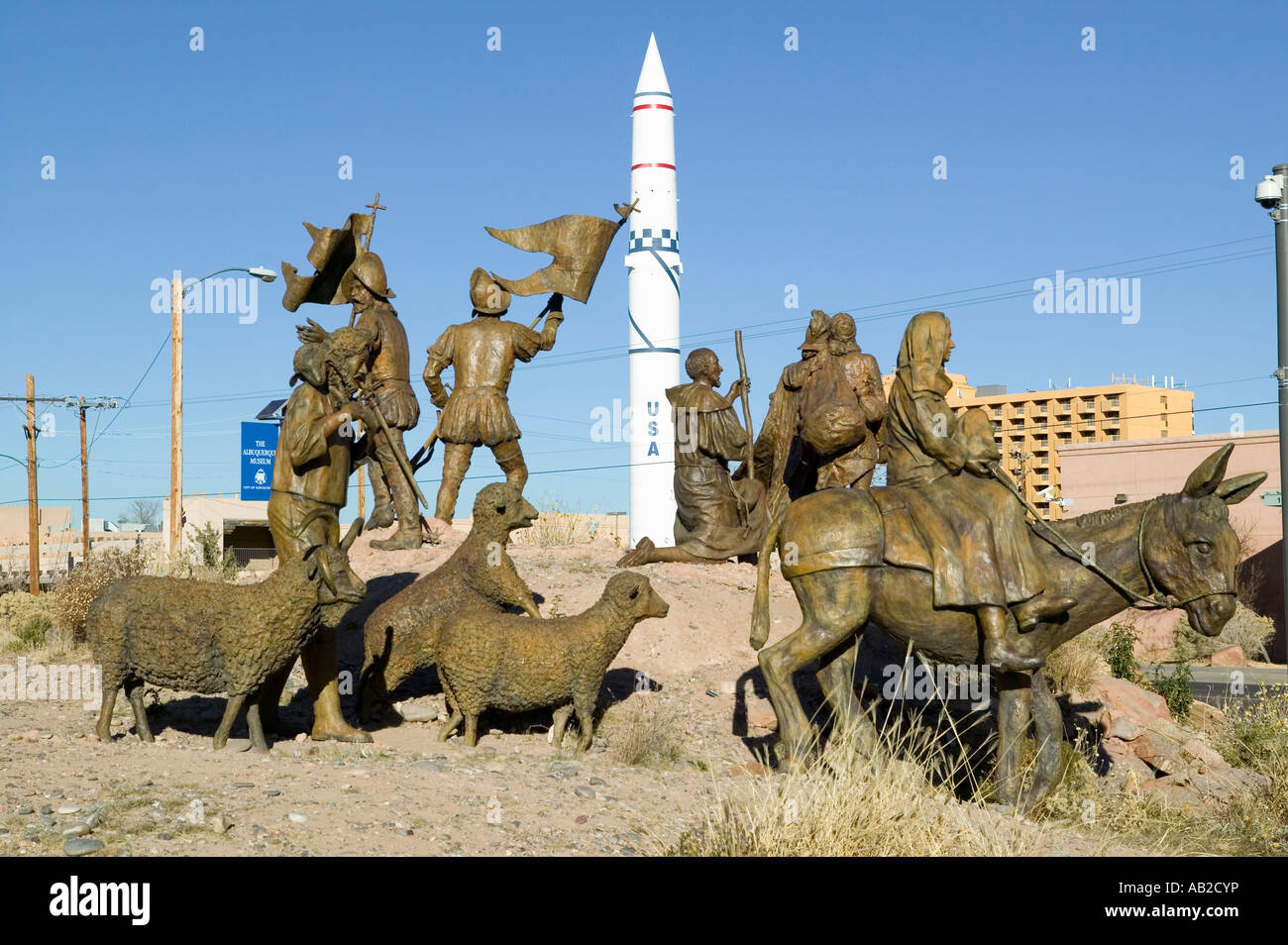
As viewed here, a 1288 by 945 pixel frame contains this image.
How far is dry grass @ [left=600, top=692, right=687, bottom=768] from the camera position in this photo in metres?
9.48

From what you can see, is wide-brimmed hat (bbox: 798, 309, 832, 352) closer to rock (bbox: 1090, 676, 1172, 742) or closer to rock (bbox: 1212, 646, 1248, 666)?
rock (bbox: 1090, 676, 1172, 742)

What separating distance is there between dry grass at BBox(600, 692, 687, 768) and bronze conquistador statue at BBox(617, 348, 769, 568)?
361cm

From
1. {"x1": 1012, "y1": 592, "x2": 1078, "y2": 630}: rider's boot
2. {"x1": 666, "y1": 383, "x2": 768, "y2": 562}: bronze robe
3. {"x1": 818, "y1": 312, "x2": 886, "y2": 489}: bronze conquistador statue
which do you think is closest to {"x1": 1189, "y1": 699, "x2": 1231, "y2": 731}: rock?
{"x1": 818, "y1": 312, "x2": 886, "y2": 489}: bronze conquistador statue

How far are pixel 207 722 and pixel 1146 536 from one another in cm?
684

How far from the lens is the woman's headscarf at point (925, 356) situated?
9.14 metres

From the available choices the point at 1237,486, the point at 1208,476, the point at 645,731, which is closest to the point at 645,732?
the point at 645,731

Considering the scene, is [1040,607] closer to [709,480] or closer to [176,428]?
[709,480]

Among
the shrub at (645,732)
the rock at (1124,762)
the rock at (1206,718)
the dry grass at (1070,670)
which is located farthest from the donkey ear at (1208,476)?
the rock at (1206,718)

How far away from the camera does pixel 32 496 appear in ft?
103

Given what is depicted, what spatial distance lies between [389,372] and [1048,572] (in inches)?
304

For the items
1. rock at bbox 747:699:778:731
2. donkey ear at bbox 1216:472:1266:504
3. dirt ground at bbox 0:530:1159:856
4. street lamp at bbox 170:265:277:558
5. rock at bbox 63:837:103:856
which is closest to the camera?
rock at bbox 63:837:103:856

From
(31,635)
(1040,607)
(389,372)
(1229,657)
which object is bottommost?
(1229,657)

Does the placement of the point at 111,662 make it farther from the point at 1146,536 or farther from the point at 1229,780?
the point at 1229,780
